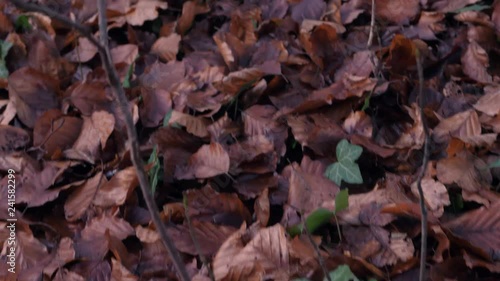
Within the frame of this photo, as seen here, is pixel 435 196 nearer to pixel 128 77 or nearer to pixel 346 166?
pixel 346 166

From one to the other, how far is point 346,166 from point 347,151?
0.03 meters

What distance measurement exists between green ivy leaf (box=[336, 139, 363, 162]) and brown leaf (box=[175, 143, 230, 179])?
22cm

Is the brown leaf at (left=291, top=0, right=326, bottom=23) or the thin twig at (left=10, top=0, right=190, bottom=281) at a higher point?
the thin twig at (left=10, top=0, right=190, bottom=281)

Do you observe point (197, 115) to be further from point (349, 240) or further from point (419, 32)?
point (419, 32)

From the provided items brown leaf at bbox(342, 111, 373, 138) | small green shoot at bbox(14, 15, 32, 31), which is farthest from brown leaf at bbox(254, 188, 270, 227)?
small green shoot at bbox(14, 15, 32, 31)

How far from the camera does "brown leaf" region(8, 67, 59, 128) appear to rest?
52.7 inches

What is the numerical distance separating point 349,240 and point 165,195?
1.24 ft

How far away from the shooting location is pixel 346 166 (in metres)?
1.11

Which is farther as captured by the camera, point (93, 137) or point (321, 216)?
point (93, 137)

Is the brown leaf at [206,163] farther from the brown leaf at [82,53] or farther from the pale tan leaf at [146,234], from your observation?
the brown leaf at [82,53]

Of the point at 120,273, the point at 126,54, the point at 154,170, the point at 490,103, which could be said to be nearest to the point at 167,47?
the point at 126,54

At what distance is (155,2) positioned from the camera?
1612 millimetres

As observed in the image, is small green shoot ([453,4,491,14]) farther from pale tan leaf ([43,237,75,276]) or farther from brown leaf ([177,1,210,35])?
pale tan leaf ([43,237,75,276])

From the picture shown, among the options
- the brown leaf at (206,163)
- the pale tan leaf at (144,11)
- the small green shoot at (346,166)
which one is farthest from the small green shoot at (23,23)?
the small green shoot at (346,166)
